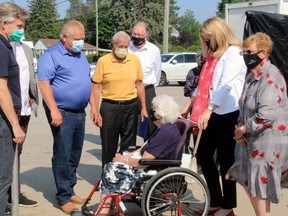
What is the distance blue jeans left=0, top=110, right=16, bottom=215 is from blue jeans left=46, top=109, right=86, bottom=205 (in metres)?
1.17

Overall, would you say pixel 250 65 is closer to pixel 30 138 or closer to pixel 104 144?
pixel 104 144

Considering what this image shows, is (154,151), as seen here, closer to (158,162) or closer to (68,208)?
(158,162)

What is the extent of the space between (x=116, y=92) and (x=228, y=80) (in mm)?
1495

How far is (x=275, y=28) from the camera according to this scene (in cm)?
734

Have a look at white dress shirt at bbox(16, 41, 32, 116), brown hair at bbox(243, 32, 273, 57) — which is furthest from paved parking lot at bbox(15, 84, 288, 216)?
brown hair at bbox(243, 32, 273, 57)

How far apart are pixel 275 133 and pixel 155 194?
1259 millimetres

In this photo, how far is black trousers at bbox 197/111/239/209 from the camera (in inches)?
187

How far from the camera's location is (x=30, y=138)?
9.48 metres

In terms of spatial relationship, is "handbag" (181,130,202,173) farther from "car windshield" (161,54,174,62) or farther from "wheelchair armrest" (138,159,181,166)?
"car windshield" (161,54,174,62)

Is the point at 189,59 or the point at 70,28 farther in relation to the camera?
the point at 189,59

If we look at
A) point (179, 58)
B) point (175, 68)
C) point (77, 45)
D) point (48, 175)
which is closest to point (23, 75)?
point (77, 45)

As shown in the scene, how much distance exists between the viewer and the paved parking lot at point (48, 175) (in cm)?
523

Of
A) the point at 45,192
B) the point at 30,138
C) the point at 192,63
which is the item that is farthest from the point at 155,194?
the point at 192,63

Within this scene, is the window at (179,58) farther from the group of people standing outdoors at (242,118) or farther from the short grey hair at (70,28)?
the short grey hair at (70,28)
